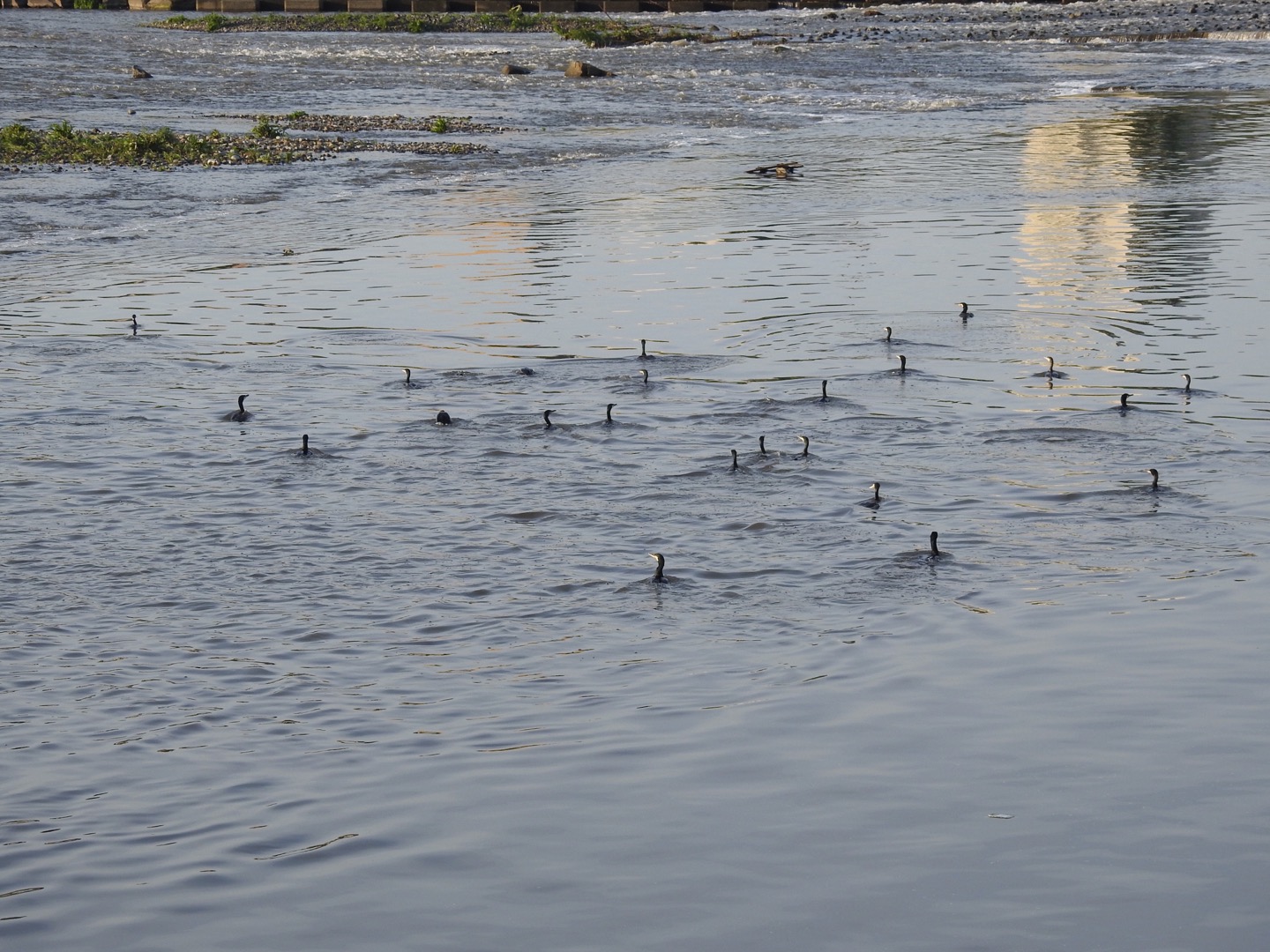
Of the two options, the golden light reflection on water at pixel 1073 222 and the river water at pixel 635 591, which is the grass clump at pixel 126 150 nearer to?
the river water at pixel 635 591

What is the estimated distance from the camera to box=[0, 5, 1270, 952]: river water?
27.3 feet

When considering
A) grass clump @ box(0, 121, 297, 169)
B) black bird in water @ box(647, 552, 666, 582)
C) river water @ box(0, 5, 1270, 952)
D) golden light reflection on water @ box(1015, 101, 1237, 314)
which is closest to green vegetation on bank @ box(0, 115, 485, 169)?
grass clump @ box(0, 121, 297, 169)

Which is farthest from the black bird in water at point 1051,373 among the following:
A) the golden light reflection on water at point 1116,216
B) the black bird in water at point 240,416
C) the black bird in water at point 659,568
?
the black bird in water at point 240,416

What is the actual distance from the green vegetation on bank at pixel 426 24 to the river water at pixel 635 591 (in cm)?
5496

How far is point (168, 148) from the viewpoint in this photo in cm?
3753

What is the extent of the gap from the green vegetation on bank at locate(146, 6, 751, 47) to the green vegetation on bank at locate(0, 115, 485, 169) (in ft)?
131

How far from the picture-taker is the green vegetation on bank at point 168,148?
3650 cm

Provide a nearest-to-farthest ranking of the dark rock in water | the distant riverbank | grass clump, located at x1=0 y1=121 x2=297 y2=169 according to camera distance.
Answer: grass clump, located at x1=0 y1=121 x2=297 y2=169
the dark rock in water
the distant riverbank

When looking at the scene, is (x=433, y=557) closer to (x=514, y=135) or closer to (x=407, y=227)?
(x=407, y=227)

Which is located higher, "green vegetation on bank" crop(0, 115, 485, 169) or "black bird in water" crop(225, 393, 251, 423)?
"green vegetation on bank" crop(0, 115, 485, 169)

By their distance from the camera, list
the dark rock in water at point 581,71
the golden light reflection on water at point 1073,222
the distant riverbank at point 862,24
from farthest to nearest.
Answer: the distant riverbank at point 862,24
the dark rock in water at point 581,71
the golden light reflection on water at point 1073,222

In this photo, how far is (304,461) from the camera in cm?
1543

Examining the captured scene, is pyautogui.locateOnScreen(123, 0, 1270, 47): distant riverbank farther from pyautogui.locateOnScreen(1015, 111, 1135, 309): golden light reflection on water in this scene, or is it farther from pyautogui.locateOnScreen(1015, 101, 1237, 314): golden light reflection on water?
pyautogui.locateOnScreen(1015, 111, 1135, 309): golden light reflection on water

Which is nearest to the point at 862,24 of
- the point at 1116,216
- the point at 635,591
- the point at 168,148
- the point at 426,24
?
the point at 426,24
